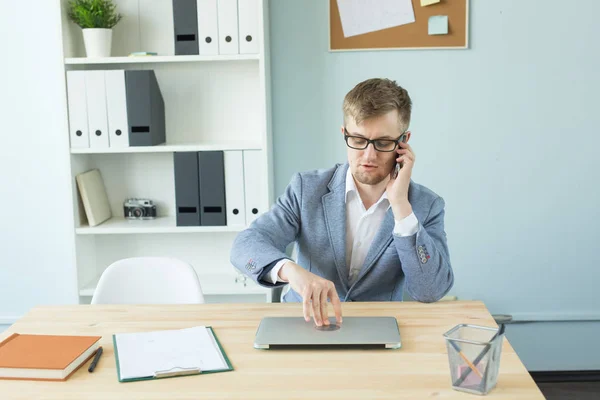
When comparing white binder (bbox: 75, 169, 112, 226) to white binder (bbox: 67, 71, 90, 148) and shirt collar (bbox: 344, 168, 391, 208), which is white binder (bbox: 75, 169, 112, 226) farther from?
shirt collar (bbox: 344, 168, 391, 208)

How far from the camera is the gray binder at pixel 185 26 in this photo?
108 inches

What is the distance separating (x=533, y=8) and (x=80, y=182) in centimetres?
207

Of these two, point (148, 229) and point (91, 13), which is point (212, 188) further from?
point (91, 13)

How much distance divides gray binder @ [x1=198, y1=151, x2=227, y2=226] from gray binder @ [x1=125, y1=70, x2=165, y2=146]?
232mm

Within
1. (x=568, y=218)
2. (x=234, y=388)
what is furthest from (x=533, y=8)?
(x=234, y=388)

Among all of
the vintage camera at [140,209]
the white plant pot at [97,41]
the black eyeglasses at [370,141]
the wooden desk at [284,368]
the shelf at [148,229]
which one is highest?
the white plant pot at [97,41]

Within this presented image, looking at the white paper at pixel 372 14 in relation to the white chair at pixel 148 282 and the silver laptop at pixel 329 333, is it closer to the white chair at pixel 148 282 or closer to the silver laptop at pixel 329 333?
the white chair at pixel 148 282

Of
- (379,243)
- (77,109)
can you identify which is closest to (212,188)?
(77,109)

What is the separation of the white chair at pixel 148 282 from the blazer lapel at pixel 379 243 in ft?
1.75

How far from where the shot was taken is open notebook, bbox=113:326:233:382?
4.59ft

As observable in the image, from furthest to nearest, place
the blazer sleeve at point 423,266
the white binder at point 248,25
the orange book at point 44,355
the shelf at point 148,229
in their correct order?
the shelf at point 148,229 < the white binder at point 248,25 < the blazer sleeve at point 423,266 < the orange book at point 44,355

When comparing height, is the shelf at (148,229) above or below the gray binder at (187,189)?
below

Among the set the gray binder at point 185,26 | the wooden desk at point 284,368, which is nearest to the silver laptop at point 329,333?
the wooden desk at point 284,368

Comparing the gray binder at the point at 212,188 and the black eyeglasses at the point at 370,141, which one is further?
the gray binder at the point at 212,188
